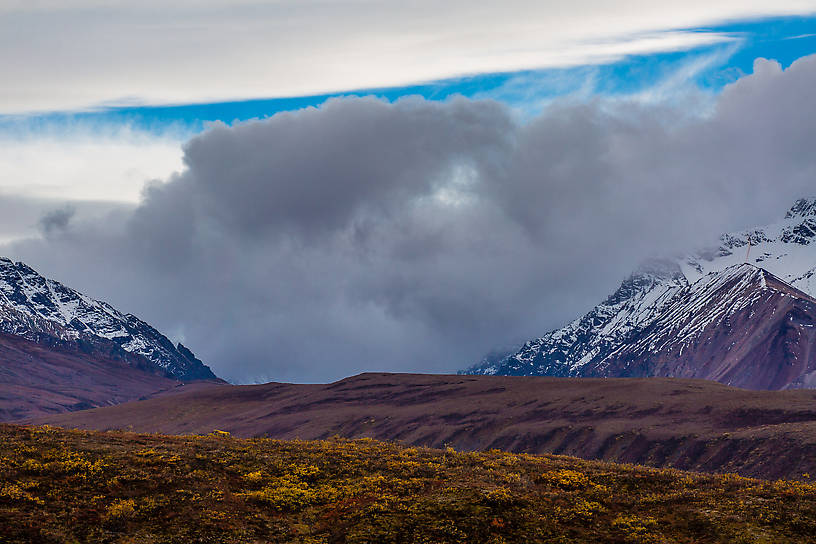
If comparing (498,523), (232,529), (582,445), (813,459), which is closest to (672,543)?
(498,523)

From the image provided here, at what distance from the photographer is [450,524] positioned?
122 ft

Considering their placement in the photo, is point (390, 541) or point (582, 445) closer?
point (390, 541)

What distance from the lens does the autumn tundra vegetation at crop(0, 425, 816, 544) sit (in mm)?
35719

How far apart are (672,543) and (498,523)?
7777mm

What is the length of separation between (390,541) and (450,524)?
3.10 meters

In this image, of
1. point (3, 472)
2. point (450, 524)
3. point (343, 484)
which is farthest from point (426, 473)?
point (3, 472)

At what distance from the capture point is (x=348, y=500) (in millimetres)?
40625

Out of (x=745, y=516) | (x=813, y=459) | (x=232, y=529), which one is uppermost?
(x=813, y=459)

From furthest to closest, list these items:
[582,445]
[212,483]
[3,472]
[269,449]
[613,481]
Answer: [582,445] < [269,449] < [613,481] < [212,483] < [3,472]

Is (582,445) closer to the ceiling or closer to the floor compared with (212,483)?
closer to the ceiling

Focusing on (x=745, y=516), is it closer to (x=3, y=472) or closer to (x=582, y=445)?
(x=3, y=472)

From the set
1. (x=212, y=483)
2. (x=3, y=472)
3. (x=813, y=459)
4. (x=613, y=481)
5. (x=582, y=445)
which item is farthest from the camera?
(x=582, y=445)

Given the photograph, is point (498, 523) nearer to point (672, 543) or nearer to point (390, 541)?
point (390, 541)

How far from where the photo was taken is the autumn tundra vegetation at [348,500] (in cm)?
3572
